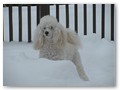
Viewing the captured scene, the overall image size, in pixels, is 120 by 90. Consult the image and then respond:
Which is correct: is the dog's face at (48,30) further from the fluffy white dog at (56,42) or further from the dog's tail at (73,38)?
the dog's tail at (73,38)

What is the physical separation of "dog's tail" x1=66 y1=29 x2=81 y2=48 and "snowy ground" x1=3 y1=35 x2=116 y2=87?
38 millimetres

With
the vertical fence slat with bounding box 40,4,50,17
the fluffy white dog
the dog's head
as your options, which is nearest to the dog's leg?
the fluffy white dog

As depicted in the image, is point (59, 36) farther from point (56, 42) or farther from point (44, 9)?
point (44, 9)

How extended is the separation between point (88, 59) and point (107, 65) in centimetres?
15

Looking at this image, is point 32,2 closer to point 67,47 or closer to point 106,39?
point 67,47

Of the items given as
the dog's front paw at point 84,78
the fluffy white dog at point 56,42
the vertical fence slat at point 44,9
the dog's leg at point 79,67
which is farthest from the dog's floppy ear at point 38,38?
the dog's front paw at point 84,78

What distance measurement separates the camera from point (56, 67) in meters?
2.28

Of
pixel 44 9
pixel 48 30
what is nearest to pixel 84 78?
pixel 48 30

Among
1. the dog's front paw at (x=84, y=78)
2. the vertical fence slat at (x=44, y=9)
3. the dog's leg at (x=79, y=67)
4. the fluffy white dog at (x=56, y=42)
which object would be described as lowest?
the dog's front paw at (x=84, y=78)

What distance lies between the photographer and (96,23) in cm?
230

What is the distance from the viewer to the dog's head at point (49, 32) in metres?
2.22

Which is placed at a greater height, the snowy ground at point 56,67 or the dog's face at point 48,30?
the dog's face at point 48,30

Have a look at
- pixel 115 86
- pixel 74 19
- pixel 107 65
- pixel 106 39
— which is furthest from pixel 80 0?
pixel 115 86

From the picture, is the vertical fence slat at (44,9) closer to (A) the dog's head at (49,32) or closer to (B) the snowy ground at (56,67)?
(A) the dog's head at (49,32)
